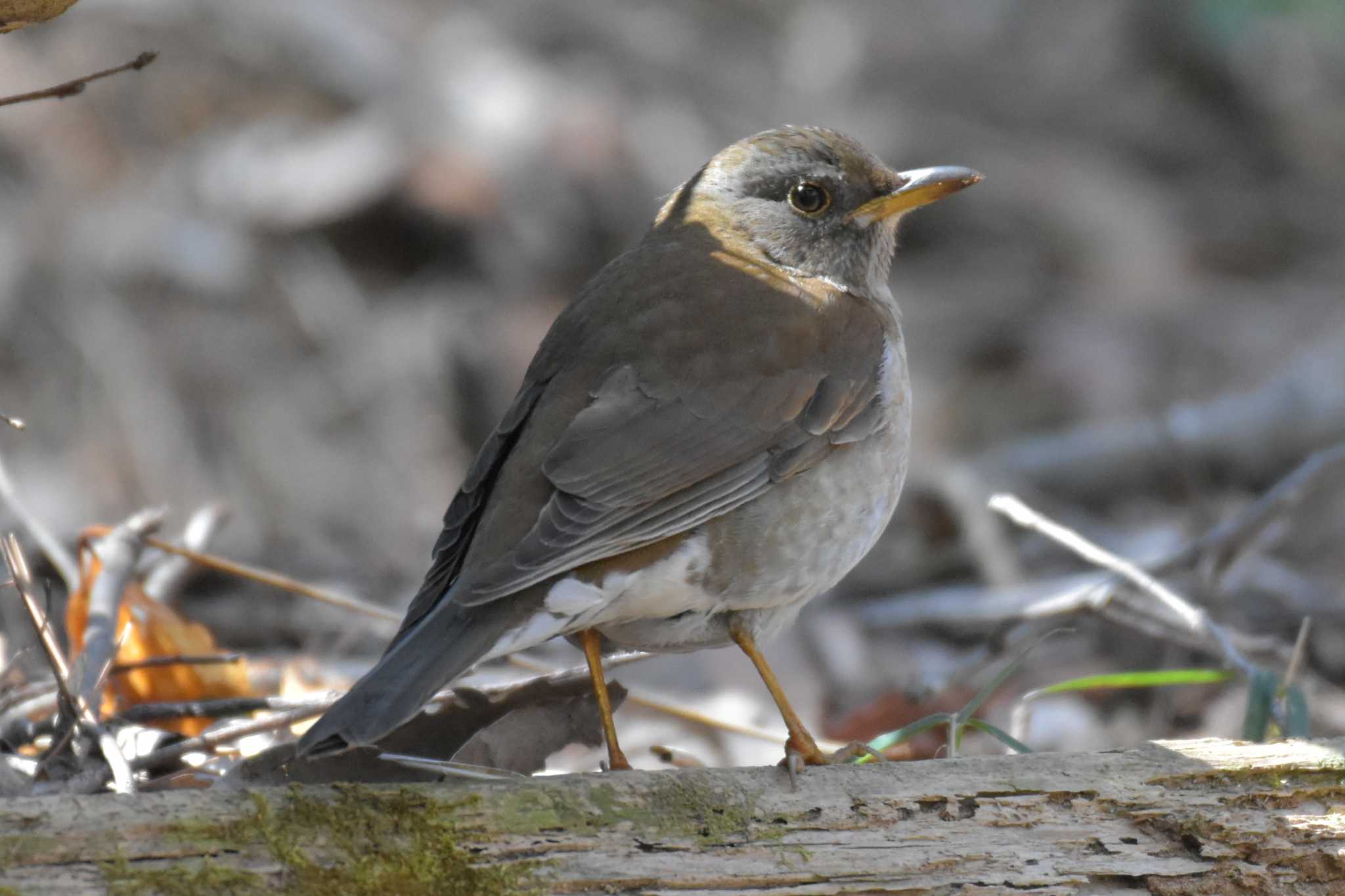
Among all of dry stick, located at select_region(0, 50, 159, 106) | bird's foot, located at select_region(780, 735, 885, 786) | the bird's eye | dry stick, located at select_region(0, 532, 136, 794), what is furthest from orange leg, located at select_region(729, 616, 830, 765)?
dry stick, located at select_region(0, 50, 159, 106)

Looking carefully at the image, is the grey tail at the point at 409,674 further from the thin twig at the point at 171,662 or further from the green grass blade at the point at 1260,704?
the green grass blade at the point at 1260,704

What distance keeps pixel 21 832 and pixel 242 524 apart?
13.9ft

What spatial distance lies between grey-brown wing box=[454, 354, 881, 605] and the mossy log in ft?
1.94

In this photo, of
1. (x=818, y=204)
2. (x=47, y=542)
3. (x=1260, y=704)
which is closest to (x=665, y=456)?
(x=818, y=204)

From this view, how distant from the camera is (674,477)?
3562mm

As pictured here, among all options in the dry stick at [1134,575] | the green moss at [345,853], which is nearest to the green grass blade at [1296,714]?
the dry stick at [1134,575]

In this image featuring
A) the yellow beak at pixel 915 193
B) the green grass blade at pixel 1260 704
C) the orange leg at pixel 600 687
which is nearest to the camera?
the orange leg at pixel 600 687

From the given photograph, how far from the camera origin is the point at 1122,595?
4809 millimetres

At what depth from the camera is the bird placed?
3316 mm

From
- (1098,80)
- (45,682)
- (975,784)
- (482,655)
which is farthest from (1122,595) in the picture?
(1098,80)

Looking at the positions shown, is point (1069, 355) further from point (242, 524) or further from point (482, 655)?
point (482, 655)

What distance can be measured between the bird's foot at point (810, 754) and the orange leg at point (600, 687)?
37cm

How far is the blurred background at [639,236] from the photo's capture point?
19.2 feet

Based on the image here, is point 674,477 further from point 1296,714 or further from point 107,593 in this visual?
point 1296,714
